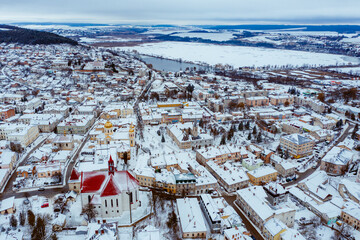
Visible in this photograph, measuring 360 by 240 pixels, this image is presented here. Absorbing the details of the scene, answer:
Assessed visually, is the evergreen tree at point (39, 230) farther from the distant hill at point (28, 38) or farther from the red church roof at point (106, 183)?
the distant hill at point (28, 38)

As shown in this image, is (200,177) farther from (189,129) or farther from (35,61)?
(35,61)

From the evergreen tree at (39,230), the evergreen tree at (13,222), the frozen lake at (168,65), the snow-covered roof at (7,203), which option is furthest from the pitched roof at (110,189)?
the frozen lake at (168,65)

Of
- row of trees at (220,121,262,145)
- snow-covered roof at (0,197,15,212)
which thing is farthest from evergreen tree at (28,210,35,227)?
row of trees at (220,121,262,145)

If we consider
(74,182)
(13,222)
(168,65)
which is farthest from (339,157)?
(168,65)

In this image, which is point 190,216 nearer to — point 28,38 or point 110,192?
point 110,192

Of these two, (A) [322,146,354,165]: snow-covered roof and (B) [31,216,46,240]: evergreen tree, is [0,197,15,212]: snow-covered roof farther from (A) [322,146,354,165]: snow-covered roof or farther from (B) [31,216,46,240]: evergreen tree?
(A) [322,146,354,165]: snow-covered roof

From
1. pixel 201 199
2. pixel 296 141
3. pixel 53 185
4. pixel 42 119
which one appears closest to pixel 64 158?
pixel 53 185
